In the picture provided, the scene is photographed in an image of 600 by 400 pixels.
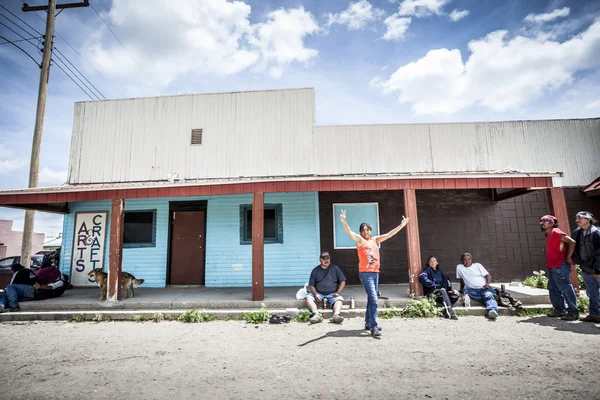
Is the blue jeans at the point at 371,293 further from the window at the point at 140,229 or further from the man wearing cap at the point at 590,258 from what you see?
the window at the point at 140,229

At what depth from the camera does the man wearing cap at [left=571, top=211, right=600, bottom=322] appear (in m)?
5.22

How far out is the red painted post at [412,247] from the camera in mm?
6789

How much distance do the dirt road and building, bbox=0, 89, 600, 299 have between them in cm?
254

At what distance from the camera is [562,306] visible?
18.9 feet

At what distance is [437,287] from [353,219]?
11.1ft

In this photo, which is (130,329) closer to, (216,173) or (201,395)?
(201,395)

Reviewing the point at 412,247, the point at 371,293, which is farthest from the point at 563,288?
the point at 371,293

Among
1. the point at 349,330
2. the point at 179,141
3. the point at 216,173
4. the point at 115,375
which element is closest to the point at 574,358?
the point at 349,330

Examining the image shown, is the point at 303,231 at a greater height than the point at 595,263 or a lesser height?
greater

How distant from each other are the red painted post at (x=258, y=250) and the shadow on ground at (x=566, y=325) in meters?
5.10

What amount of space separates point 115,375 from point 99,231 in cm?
740

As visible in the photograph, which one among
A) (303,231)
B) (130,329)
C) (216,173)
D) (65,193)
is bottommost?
(130,329)

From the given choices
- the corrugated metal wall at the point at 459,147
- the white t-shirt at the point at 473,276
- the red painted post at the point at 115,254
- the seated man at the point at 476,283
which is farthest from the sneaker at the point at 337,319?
the corrugated metal wall at the point at 459,147

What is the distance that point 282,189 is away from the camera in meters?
7.18
